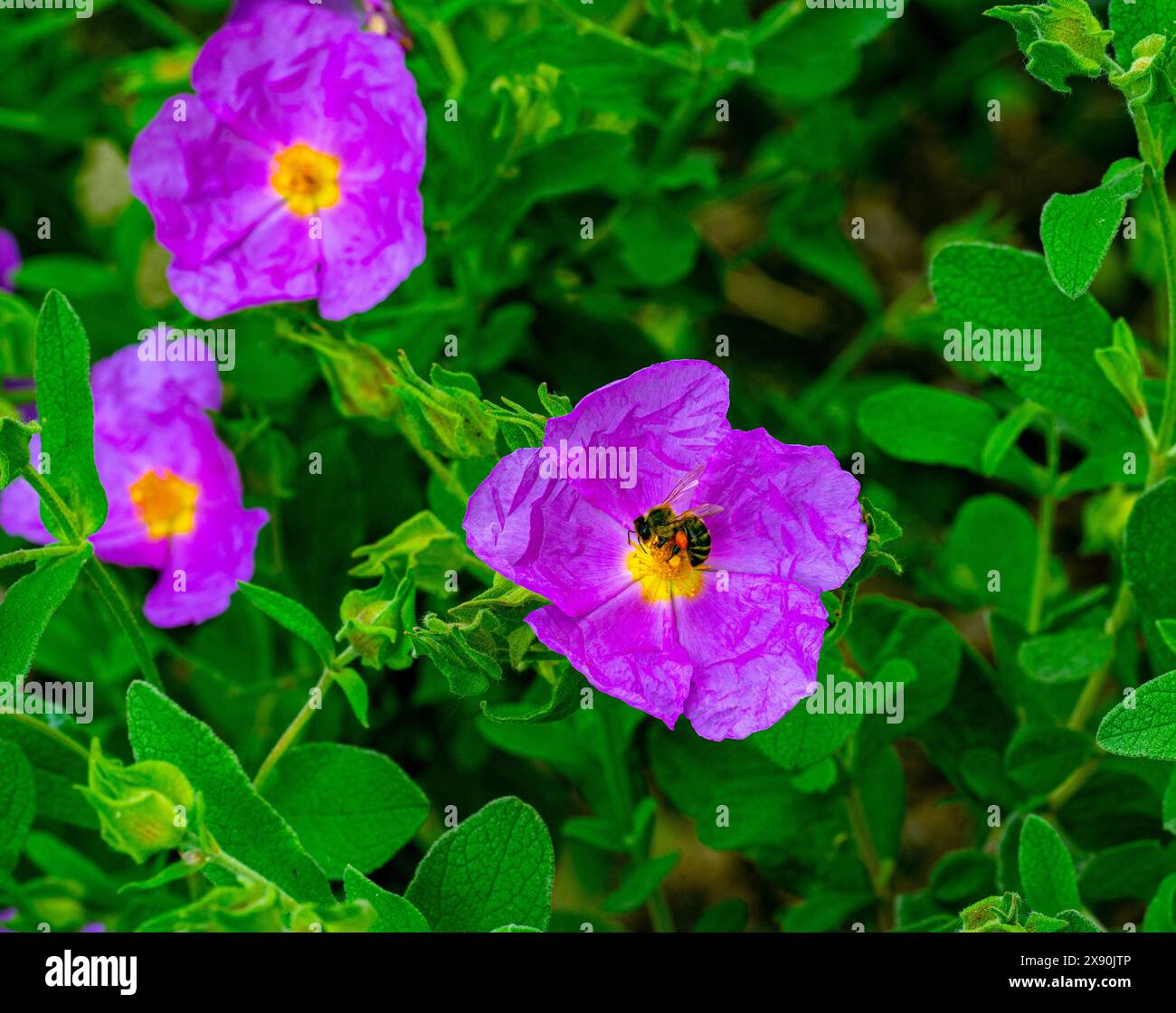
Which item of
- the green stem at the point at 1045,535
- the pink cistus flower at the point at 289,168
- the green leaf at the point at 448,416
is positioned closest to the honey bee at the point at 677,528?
the green leaf at the point at 448,416

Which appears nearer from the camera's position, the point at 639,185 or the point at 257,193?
the point at 257,193

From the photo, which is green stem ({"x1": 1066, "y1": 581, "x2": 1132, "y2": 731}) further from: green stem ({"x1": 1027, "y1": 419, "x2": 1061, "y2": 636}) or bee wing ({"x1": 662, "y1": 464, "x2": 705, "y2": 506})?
bee wing ({"x1": 662, "y1": 464, "x2": 705, "y2": 506})

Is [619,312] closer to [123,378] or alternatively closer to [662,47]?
[662,47]

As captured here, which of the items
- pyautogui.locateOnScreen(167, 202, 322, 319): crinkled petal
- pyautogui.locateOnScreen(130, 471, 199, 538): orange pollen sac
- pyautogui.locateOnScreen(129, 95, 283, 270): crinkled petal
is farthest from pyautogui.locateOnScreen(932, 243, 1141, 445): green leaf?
pyautogui.locateOnScreen(130, 471, 199, 538): orange pollen sac

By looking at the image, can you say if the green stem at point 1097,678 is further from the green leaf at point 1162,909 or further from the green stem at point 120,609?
the green stem at point 120,609
